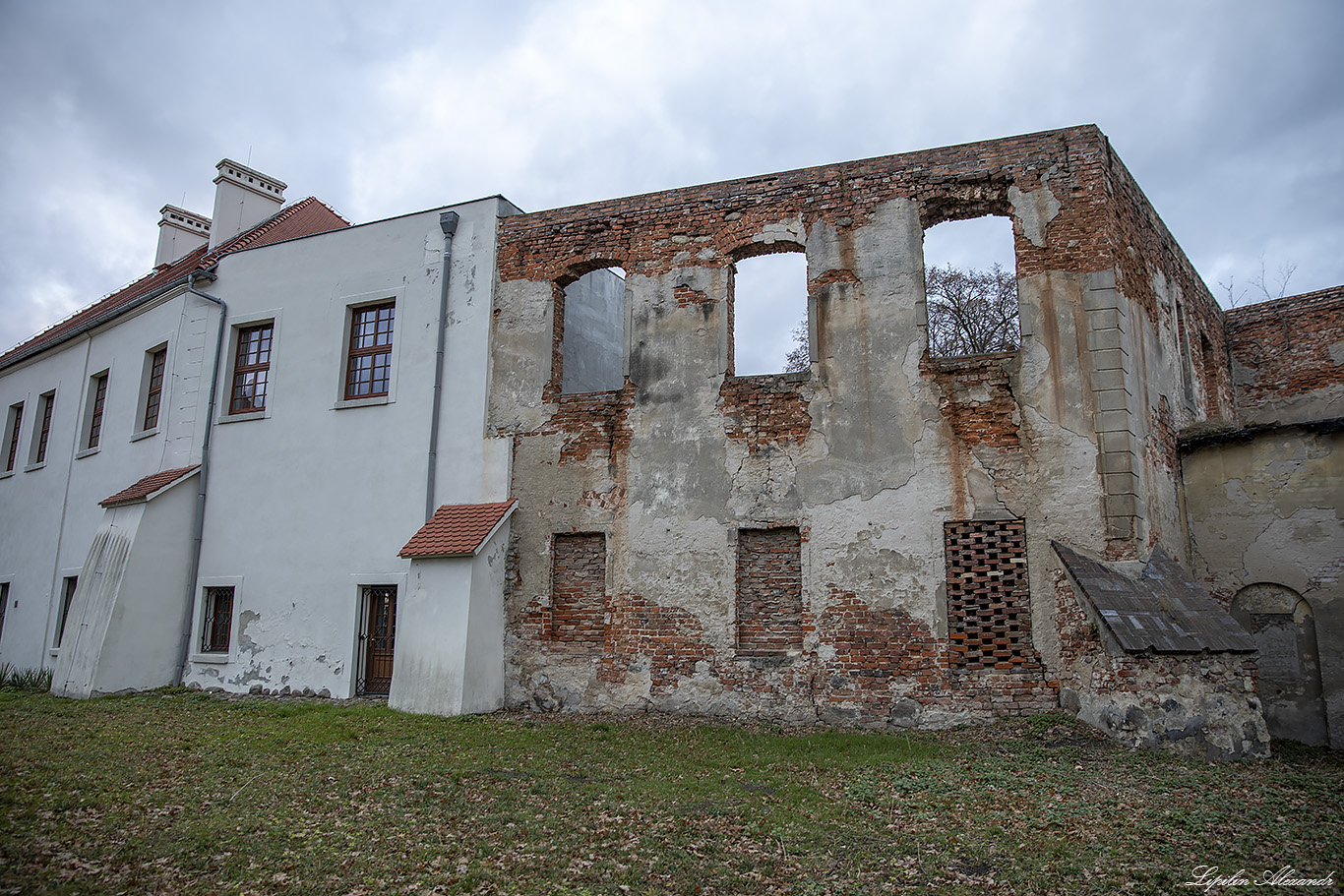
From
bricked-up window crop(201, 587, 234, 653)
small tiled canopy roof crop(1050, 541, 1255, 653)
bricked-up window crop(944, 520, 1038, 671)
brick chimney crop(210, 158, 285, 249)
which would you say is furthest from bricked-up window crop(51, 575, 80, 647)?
small tiled canopy roof crop(1050, 541, 1255, 653)

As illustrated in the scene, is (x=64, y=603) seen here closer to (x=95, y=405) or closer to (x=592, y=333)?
(x=95, y=405)

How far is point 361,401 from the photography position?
13859mm

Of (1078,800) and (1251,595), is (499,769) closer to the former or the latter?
(1078,800)

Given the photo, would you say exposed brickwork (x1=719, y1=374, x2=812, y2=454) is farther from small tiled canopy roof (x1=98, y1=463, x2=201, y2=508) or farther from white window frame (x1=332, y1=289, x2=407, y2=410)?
small tiled canopy roof (x1=98, y1=463, x2=201, y2=508)

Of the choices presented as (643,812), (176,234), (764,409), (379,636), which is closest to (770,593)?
(764,409)

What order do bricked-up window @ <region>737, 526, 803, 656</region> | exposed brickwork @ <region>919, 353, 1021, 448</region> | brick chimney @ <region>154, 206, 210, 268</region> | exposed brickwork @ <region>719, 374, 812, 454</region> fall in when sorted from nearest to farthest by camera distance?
exposed brickwork @ <region>919, 353, 1021, 448</region> < bricked-up window @ <region>737, 526, 803, 656</region> < exposed brickwork @ <region>719, 374, 812, 454</region> < brick chimney @ <region>154, 206, 210, 268</region>

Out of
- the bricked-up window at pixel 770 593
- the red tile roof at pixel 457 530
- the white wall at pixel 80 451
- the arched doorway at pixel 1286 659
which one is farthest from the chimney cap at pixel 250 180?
the arched doorway at pixel 1286 659

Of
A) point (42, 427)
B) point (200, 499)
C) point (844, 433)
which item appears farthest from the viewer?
point (42, 427)

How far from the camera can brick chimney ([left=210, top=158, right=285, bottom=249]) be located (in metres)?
18.0

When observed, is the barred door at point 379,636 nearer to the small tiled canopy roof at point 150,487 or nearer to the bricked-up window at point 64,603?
the small tiled canopy roof at point 150,487

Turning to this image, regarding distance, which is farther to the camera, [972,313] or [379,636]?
[972,313]

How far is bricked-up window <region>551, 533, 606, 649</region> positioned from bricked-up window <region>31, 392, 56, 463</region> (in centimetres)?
1322

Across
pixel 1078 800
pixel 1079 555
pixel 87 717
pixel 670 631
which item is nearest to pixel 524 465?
pixel 670 631

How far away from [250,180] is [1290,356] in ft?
65.4
